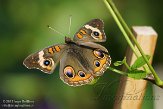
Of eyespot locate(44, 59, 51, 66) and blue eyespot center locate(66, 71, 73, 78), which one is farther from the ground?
eyespot locate(44, 59, 51, 66)

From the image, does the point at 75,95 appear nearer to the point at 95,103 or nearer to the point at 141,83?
the point at 95,103

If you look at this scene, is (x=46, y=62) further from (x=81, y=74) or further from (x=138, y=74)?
(x=138, y=74)

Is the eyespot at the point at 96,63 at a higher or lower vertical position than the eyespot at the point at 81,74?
higher

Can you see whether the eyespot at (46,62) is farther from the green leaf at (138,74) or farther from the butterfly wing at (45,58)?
the green leaf at (138,74)

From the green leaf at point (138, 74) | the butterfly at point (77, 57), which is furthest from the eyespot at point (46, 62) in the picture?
the green leaf at point (138, 74)

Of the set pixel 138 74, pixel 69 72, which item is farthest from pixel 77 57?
pixel 138 74

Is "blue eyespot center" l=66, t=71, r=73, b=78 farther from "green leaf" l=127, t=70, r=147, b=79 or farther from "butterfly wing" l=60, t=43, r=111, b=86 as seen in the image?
"green leaf" l=127, t=70, r=147, b=79

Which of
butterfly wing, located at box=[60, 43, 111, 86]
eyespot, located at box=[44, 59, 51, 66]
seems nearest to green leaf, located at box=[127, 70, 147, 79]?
butterfly wing, located at box=[60, 43, 111, 86]
